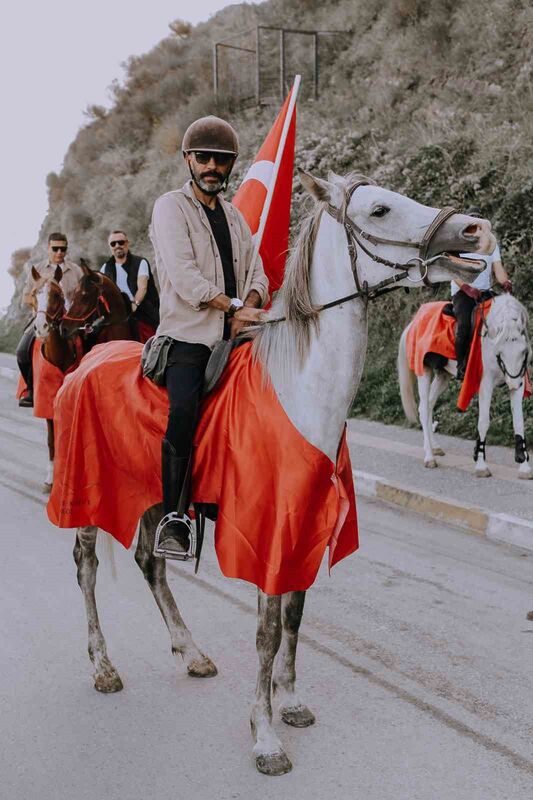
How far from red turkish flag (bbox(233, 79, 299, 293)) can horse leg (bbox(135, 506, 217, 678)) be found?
9.91 ft

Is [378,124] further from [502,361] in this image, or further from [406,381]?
[502,361]

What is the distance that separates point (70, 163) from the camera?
1348 inches

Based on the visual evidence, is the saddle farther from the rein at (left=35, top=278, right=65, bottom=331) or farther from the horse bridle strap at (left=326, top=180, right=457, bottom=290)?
the rein at (left=35, top=278, right=65, bottom=331)

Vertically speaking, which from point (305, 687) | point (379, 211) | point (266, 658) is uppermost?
point (379, 211)

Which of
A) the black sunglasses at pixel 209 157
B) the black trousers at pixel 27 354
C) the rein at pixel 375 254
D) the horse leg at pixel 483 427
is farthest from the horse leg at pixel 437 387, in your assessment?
the rein at pixel 375 254

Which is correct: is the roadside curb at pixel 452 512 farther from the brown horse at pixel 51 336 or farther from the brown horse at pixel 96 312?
the brown horse at pixel 51 336

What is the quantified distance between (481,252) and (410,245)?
0.30 metres

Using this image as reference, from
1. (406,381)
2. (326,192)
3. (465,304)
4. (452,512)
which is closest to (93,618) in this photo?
(326,192)

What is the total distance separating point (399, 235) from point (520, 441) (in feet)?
18.6

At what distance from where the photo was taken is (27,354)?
10.4 m

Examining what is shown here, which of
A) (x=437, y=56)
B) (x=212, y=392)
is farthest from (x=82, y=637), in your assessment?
Answer: (x=437, y=56)

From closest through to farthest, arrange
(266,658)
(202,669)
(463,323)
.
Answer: (266,658) < (202,669) < (463,323)

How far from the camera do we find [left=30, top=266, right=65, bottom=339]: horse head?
886 centimetres

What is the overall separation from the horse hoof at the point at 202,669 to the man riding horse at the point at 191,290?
712 millimetres
